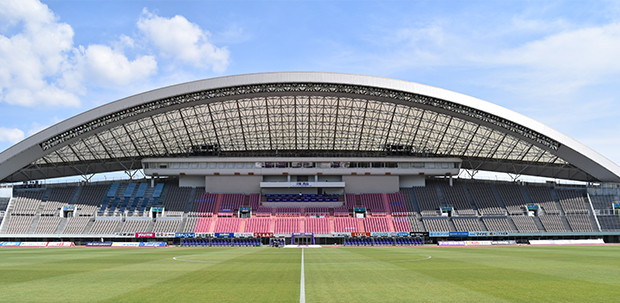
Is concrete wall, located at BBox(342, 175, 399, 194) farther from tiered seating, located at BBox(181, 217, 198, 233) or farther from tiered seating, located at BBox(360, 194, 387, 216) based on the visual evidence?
tiered seating, located at BBox(181, 217, 198, 233)

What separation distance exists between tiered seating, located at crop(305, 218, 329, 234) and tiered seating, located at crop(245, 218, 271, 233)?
23.7ft

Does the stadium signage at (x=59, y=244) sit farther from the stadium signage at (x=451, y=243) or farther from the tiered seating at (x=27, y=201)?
the stadium signage at (x=451, y=243)

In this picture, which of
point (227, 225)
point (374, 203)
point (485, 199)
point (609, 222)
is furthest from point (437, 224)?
point (227, 225)

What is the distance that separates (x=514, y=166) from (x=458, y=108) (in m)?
25.9

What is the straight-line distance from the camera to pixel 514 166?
80.1m

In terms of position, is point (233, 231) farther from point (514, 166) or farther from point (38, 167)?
point (514, 166)

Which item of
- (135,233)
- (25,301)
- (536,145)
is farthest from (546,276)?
(135,233)

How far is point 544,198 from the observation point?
251 ft

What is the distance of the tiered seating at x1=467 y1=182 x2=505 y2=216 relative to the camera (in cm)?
7453

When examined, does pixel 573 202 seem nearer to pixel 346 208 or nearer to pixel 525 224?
pixel 525 224

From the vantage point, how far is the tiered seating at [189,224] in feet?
231

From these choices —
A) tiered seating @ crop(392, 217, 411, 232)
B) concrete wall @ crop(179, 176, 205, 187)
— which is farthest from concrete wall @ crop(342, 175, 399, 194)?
concrete wall @ crop(179, 176, 205, 187)

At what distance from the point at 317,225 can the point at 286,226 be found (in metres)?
5.61

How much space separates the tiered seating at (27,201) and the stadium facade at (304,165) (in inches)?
9.8
